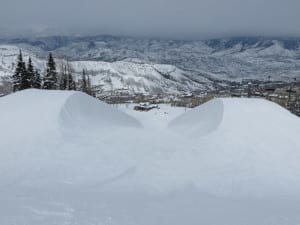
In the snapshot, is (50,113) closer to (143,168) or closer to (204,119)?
(143,168)

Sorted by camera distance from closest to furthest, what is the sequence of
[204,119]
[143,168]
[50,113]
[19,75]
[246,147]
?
[143,168] < [246,147] < [50,113] < [204,119] < [19,75]

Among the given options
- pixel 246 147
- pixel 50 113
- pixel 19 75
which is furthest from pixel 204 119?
pixel 19 75

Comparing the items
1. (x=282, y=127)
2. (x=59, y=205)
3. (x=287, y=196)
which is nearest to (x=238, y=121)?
(x=282, y=127)

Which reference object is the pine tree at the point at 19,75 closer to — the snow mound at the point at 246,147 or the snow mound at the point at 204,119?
the snow mound at the point at 204,119

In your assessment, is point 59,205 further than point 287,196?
No

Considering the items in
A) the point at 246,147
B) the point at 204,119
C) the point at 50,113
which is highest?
the point at 50,113

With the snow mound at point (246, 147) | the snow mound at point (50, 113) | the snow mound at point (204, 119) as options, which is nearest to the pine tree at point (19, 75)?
the snow mound at point (50, 113)

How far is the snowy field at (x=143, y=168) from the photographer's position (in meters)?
10.1

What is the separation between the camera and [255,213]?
10453 millimetres

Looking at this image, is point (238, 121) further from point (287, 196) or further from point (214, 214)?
point (214, 214)

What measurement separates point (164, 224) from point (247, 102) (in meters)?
17.9

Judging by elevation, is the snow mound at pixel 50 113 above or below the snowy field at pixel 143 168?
above

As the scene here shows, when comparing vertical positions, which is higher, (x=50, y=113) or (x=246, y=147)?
(x=50, y=113)

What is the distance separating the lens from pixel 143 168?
14.6m
